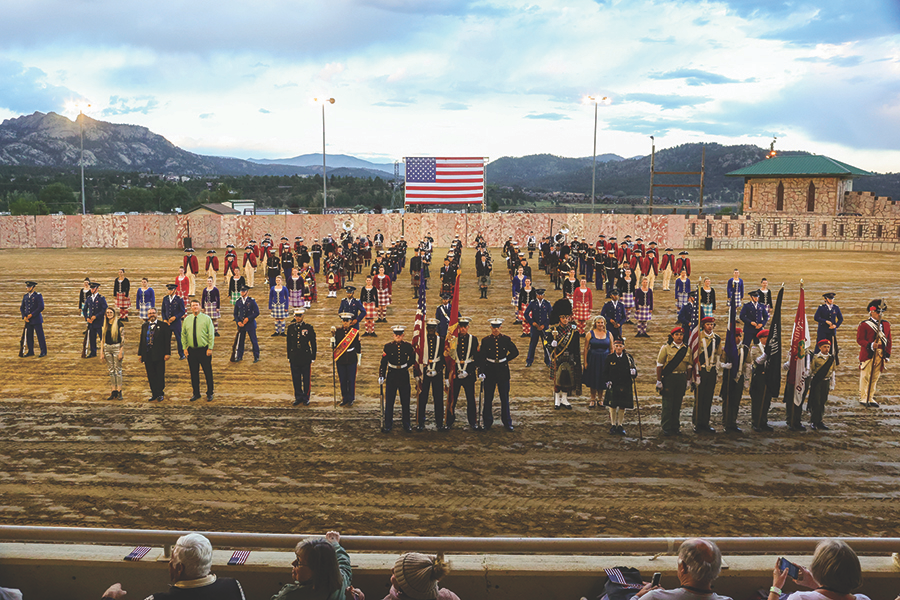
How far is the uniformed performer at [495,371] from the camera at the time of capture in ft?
36.4

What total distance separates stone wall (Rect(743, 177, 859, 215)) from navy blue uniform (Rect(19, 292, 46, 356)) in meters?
59.0

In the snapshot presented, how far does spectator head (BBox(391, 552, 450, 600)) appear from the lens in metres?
3.91

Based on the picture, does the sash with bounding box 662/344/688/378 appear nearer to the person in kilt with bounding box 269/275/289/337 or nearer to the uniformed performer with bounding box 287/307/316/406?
the uniformed performer with bounding box 287/307/316/406

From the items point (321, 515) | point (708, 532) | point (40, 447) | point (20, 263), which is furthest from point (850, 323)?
point (20, 263)

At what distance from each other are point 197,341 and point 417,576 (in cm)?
971

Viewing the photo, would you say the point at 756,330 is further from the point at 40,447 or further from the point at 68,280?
the point at 68,280

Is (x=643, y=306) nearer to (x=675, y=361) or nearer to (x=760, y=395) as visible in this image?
(x=760, y=395)

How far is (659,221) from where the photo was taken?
5159cm

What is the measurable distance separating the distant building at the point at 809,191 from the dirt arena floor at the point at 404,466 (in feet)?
165

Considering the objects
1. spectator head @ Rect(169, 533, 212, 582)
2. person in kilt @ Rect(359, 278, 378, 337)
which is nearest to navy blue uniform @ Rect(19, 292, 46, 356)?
person in kilt @ Rect(359, 278, 378, 337)

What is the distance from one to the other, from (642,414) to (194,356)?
8.36 m

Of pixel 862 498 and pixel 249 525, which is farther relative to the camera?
pixel 862 498

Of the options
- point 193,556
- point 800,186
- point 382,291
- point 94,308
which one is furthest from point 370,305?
point 800,186

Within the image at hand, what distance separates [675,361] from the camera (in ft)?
35.3
